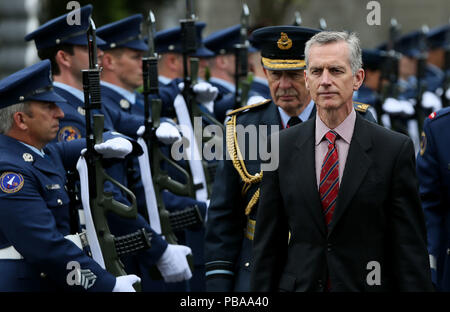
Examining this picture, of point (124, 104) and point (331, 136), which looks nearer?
point (331, 136)

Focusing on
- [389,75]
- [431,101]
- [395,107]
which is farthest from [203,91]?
[431,101]

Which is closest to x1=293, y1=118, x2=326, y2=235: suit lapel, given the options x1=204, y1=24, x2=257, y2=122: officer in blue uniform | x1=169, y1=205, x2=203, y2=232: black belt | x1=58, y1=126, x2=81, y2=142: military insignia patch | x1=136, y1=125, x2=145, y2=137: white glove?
x1=58, y1=126, x2=81, y2=142: military insignia patch

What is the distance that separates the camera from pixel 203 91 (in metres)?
7.63

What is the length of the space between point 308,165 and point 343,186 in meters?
0.19

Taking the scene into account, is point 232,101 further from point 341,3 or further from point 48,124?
point 341,3

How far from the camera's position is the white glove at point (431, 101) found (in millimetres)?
11602

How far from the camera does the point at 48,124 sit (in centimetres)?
517

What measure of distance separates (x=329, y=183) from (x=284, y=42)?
1277mm

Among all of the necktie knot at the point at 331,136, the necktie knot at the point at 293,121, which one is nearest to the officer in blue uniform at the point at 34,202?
the necktie knot at the point at 293,121

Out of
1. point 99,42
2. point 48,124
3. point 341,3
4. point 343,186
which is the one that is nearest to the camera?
point 343,186

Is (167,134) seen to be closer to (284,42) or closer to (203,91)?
(203,91)

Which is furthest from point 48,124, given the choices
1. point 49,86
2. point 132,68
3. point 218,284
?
point 132,68
